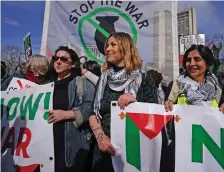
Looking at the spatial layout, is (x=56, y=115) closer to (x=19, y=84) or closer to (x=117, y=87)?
(x=117, y=87)

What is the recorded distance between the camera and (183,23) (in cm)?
1235

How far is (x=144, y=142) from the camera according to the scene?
2.46 meters

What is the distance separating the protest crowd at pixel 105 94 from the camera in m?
2.45

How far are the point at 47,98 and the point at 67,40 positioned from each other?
7.68 ft

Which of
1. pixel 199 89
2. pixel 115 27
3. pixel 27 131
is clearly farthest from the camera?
pixel 115 27

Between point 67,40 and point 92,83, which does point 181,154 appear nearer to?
point 92,83

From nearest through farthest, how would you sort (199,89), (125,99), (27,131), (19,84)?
(125,99) < (199,89) < (27,131) < (19,84)

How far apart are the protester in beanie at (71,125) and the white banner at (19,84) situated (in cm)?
63

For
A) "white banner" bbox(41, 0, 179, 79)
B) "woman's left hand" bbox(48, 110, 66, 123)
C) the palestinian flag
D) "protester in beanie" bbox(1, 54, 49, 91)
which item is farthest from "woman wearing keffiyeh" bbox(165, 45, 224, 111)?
"white banner" bbox(41, 0, 179, 79)

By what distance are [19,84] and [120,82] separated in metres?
1.27

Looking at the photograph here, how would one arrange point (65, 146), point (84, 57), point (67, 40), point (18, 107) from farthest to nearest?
point (67, 40)
point (84, 57)
point (18, 107)
point (65, 146)

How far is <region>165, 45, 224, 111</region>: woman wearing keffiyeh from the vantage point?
98.9 inches

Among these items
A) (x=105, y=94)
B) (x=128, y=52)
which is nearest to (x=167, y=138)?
(x=105, y=94)

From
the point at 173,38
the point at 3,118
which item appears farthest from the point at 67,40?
the point at 3,118
